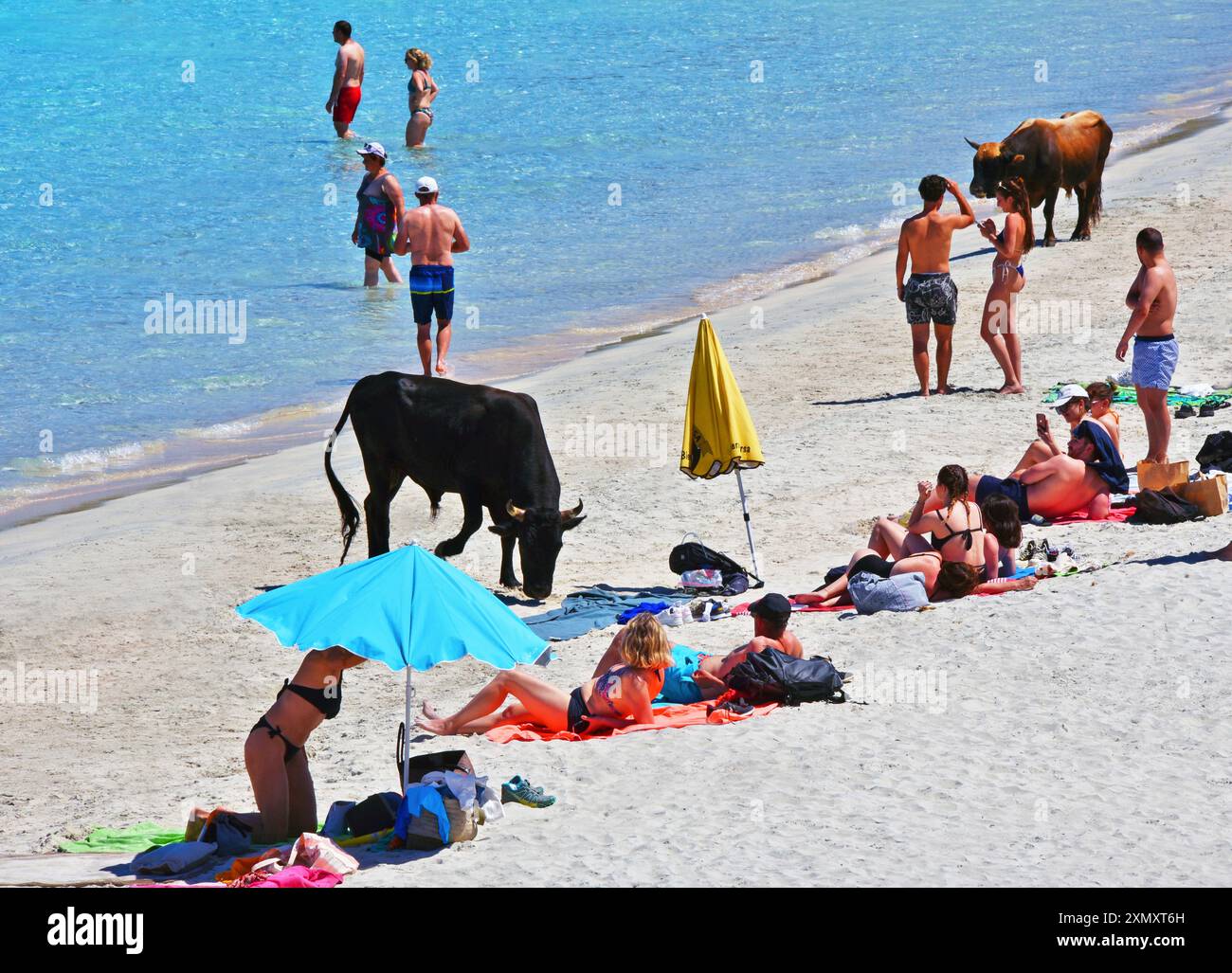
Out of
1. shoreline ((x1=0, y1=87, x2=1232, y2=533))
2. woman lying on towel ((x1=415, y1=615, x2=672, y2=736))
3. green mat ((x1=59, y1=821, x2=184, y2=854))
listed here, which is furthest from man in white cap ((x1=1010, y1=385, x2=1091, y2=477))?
shoreline ((x1=0, y1=87, x2=1232, y2=533))

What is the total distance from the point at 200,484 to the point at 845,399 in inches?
242

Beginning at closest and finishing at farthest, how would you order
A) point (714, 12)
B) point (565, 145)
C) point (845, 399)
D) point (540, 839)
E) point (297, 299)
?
point (540, 839) < point (845, 399) < point (297, 299) < point (565, 145) < point (714, 12)

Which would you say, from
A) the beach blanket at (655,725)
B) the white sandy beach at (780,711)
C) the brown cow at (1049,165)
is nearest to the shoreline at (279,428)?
the white sandy beach at (780,711)

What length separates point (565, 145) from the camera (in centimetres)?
2997

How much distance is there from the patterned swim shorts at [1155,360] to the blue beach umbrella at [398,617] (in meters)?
6.44

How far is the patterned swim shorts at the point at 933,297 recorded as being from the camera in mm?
15227

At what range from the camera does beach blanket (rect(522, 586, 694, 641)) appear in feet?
36.4

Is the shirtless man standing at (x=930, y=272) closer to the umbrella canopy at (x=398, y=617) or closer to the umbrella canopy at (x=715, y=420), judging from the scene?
the umbrella canopy at (x=715, y=420)

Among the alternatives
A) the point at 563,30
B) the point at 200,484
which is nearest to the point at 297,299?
the point at 200,484

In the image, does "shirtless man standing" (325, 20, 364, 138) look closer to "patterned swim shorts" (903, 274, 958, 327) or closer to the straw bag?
"patterned swim shorts" (903, 274, 958, 327)

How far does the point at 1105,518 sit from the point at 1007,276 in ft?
12.2

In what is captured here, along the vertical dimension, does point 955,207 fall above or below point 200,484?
above

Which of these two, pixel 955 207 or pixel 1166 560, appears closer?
pixel 1166 560
